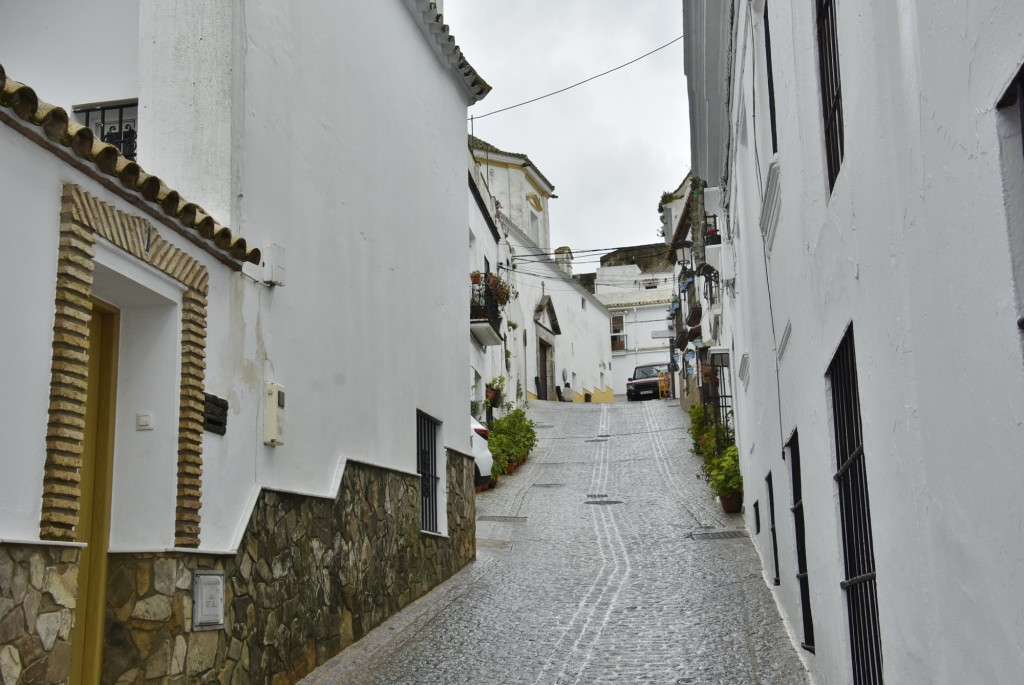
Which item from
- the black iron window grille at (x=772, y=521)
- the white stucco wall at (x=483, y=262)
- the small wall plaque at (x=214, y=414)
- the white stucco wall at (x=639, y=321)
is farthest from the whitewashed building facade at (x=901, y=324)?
the white stucco wall at (x=639, y=321)

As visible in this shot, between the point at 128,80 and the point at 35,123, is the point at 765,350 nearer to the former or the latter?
the point at 128,80

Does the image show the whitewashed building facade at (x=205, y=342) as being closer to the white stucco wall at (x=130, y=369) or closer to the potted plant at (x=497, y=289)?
the white stucco wall at (x=130, y=369)

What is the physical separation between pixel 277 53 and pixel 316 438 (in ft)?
10.4

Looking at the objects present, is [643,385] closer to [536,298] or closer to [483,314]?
[536,298]

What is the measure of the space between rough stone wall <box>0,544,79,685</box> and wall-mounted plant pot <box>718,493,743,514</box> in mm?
13121

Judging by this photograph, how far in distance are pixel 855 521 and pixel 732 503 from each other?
1213 cm

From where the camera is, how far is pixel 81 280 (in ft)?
20.3

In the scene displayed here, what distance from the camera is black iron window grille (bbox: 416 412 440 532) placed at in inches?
506

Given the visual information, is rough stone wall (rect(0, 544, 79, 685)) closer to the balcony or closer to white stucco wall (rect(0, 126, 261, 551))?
white stucco wall (rect(0, 126, 261, 551))

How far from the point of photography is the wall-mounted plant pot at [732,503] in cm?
1766

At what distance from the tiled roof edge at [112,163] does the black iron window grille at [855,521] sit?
4.13m

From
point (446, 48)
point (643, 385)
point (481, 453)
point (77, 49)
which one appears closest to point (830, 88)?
point (77, 49)

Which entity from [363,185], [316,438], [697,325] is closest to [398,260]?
[363,185]

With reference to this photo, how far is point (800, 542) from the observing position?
28.8 ft
